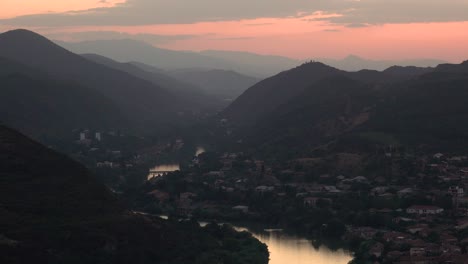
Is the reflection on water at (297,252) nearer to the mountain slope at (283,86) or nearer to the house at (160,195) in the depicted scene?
the house at (160,195)

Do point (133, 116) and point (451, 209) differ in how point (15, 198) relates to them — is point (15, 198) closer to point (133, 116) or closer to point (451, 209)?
point (451, 209)

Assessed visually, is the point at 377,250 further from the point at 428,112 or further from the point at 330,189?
the point at 428,112

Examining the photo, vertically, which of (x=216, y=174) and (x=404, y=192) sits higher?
(x=216, y=174)

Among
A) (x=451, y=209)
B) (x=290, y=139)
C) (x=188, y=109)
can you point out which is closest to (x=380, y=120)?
(x=290, y=139)

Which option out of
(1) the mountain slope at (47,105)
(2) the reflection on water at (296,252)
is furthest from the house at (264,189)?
(1) the mountain slope at (47,105)

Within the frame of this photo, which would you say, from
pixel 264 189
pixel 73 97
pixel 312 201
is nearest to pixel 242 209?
pixel 312 201

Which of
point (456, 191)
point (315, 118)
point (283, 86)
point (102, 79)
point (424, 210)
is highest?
point (102, 79)
